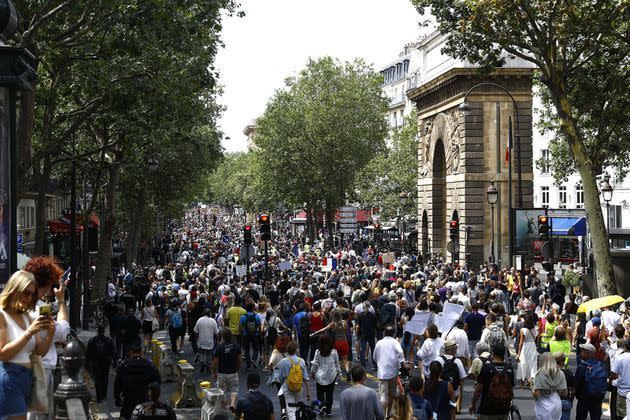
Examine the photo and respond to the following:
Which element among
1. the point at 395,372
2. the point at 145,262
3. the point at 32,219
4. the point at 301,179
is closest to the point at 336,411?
the point at 395,372

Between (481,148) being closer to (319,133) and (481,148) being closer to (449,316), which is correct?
(319,133)

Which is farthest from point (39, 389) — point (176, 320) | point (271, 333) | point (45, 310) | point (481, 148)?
point (481, 148)

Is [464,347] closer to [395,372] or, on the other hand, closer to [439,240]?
[395,372]

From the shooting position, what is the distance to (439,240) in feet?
197

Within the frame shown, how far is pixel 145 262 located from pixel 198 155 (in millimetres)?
20105

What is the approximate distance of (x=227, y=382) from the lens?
53.2 feet

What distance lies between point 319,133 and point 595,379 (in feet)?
224

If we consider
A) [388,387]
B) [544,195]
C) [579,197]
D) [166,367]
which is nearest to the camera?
[388,387]

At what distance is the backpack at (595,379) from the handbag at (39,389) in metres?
8.74

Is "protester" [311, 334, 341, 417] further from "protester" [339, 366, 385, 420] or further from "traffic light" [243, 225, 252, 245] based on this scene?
"traffic light" [243, 225, 252, 245]

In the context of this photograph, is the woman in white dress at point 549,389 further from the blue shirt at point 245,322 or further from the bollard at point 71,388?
the blue shirt at point 245,322

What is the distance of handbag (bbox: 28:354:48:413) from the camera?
22.3 feet

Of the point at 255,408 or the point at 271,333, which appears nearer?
the point at 255,408

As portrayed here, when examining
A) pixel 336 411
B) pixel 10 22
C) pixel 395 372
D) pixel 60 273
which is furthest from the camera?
pixel 336 411
